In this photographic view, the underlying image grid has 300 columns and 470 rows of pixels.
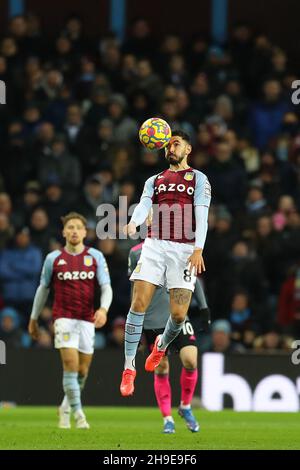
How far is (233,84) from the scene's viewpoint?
2242 cm

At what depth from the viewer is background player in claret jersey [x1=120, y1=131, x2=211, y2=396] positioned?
1235 centimetres

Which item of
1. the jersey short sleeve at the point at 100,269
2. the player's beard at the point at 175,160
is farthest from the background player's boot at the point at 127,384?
the jersey short sleeve at the point at 100,269

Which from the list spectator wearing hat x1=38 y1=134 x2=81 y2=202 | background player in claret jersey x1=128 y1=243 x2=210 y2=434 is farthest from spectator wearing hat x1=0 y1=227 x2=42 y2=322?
background player in claret jersey x1=128 y1=243 x2=210 y2=434

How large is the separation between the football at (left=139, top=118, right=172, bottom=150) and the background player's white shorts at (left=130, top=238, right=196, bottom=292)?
0.97 meters

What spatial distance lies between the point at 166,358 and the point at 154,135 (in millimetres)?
2693

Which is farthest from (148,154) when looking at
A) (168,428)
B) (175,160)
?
(175,160)

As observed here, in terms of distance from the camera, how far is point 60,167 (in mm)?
20812

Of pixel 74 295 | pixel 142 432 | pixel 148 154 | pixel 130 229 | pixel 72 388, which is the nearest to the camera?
pixel 130 229

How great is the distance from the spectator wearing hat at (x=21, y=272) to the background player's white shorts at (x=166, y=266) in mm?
6778

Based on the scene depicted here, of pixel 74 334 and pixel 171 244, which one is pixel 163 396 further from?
pixel 171 244

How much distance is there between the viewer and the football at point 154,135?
12.0 metres

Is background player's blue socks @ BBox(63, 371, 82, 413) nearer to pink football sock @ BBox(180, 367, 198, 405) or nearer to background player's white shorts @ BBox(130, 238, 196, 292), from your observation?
pink football sock @ BBox(180, 367, 198, 405)

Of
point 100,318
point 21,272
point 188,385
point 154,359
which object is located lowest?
point 188,385

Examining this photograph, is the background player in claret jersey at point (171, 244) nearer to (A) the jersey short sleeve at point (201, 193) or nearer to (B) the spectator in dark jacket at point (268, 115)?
(A) the jersey short sleeve at point (201, 193)
